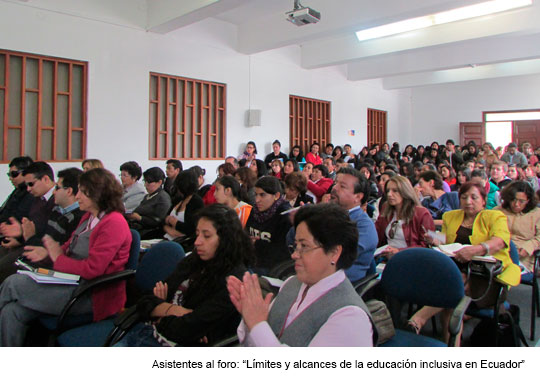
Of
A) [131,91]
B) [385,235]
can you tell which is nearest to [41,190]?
[385,235]

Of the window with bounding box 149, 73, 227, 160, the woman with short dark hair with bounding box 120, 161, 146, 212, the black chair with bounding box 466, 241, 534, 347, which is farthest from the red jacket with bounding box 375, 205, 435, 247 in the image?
the window with bounding box 149, 73, 227, 160

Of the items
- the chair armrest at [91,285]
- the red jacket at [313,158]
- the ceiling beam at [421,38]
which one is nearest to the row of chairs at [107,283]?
the chair armrest at [91,285]

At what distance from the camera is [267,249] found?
2.97 meters

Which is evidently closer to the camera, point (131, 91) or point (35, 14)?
point (35, 14)

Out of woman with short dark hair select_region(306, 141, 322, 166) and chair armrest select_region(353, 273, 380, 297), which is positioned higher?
woman with short dark hair select_region(306, 141, 322, 166)

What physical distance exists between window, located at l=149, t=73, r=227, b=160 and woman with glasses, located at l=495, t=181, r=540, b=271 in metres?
5.58

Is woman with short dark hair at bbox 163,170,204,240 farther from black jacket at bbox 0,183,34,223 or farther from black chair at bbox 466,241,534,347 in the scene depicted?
black chair at bbox 466,241,534,347

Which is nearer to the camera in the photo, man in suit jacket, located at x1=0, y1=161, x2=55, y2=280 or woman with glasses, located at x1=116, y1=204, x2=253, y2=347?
woman with glasses, located at x1=116, y1=204, x2=253, y2=347

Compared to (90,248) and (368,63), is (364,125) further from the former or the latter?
(90,248)

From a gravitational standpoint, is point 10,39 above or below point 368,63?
below

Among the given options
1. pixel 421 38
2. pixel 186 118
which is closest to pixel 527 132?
pixel 421 38

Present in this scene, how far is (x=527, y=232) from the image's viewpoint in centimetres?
330

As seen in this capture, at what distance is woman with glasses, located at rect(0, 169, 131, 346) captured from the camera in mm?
2186
